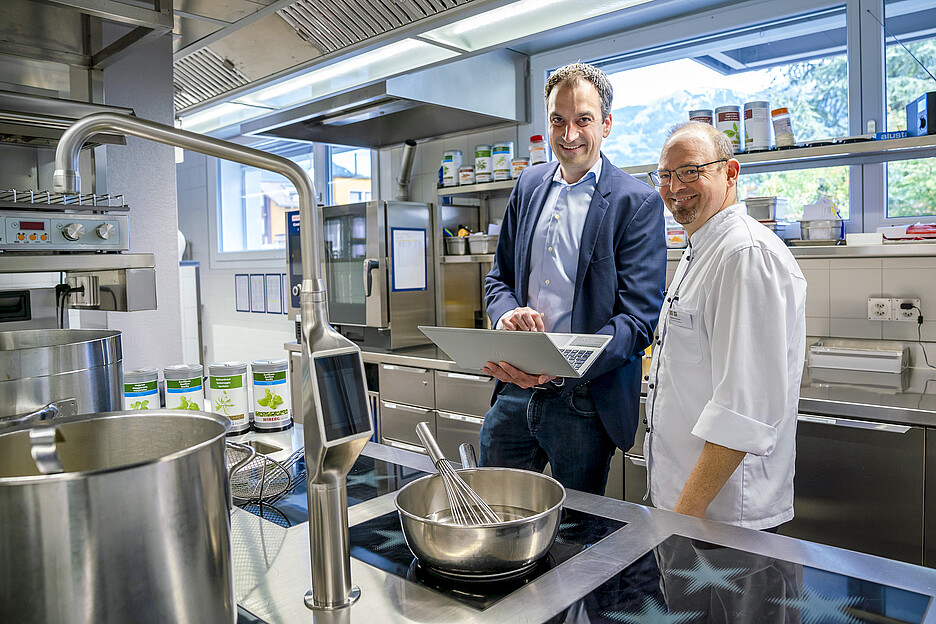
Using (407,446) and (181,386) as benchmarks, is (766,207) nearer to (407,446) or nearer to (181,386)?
(407,446)

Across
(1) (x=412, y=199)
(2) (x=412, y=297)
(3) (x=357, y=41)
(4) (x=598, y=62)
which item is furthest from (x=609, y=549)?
(1) (x=412, y=199)

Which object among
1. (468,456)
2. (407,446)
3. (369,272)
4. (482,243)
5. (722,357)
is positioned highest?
(482,243)

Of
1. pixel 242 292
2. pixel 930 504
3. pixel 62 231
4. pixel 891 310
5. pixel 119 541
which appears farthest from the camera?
pixel 242 292

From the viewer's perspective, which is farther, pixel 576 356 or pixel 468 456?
pixel 576 356

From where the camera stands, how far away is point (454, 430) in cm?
305

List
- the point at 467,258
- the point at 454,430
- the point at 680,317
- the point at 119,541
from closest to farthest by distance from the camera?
the point at 119,541
the point at 680,317
the point at 454,430
the point at 467,258

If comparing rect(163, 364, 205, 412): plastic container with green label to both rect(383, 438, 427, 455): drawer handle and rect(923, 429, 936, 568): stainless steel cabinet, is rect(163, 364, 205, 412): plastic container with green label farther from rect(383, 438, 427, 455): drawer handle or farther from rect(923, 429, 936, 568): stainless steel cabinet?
rect(923, 429, 936, 568): stainless steel cabinet

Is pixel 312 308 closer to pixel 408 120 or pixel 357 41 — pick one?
pixel 357 41

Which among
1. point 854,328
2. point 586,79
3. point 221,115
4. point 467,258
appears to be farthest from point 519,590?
point 221,115

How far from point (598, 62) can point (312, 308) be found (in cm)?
310

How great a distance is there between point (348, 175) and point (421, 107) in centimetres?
168

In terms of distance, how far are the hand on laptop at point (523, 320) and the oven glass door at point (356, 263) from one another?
5.76ft

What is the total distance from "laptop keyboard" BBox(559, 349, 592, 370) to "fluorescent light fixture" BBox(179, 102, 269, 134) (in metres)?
2.34

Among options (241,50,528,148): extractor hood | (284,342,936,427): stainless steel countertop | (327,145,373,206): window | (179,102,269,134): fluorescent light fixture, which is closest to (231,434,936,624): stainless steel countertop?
(284,342,936,427): stainless steel countertop
